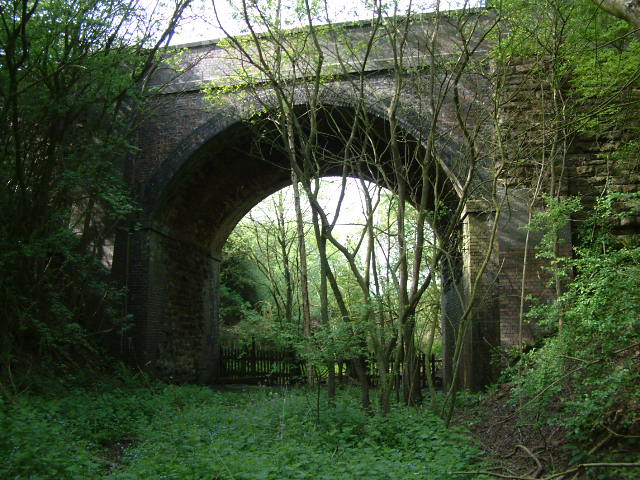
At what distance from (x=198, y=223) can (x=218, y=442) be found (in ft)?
31.4

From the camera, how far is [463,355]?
10695mm

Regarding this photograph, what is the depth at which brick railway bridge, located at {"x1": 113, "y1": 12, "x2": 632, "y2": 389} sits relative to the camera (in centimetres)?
1000

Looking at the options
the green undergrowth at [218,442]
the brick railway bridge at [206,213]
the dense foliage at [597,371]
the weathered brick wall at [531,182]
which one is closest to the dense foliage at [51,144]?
the green undergrowth at [218,442]

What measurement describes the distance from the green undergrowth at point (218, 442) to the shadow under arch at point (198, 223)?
12.5 feet

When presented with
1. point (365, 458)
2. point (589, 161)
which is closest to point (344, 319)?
point (365, 458)

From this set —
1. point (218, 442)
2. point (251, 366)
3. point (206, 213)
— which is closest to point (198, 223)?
point (206, 213)

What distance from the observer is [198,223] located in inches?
575

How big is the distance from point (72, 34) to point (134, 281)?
217 inches

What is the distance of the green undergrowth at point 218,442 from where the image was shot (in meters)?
4.39

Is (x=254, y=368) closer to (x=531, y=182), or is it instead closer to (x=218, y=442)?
(x=531, y=182)

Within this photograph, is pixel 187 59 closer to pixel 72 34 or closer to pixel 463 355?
pixel 72 34

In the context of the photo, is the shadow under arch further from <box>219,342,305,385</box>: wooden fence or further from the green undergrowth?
the green undergrowth

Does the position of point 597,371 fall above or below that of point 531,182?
below

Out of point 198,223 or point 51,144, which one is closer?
point 51,144
